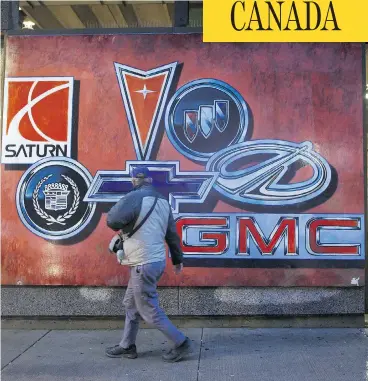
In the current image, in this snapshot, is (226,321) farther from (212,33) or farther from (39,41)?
(39,41)

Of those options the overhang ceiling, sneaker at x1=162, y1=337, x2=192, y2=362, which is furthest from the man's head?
the overhang ceiling

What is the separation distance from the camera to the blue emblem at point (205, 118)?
5.99 m

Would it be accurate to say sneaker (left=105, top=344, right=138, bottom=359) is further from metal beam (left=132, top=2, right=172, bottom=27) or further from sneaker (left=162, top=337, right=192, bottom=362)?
metal beam (left=132, top=2, right=172, bottom=27)

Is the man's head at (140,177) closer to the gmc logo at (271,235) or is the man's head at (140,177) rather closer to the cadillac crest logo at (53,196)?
the gmc logo at (271,235)

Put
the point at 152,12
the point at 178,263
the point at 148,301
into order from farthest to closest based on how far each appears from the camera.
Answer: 1. the point at 152,12
2. the point at 178,263
3. the point at 148,301

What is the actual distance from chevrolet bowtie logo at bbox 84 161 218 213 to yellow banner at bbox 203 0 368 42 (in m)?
1.66

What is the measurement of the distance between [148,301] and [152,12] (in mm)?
3647

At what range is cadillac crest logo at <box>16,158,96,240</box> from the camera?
6.04 meters

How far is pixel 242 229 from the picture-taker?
5.91 meters

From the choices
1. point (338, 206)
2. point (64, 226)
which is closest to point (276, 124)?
point (338, 206)

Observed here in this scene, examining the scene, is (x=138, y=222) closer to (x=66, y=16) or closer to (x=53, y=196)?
(x=53, y=196)

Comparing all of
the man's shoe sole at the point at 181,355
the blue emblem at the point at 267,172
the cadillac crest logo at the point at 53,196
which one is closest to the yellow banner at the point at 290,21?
the blue emblem at the point at 267,172

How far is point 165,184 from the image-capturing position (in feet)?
Result: 19.5

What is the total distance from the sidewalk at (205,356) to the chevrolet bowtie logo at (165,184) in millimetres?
1578
